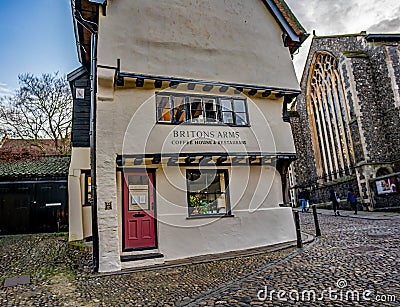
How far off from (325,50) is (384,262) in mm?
21139

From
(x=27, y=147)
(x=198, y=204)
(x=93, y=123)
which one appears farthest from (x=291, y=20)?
(x=27, y=147)

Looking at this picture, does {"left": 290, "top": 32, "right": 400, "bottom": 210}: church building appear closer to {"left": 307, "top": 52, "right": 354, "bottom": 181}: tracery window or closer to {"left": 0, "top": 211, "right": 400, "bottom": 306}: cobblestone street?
{"left": 307, "top": 52, "right": 354, "bottom": 181}: tracery window

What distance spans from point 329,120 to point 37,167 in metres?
21.7

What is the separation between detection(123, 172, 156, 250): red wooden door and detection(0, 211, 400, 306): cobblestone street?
4.32ft

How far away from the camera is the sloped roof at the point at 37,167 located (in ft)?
46.7

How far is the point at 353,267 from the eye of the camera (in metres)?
5.75

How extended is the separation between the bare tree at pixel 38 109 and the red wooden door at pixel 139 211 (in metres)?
14.9

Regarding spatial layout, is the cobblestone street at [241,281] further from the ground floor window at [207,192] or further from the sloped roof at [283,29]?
the sloped roof at [283,29]

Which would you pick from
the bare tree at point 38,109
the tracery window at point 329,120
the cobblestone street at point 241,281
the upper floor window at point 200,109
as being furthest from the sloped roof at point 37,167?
the tracery window at point 329,120

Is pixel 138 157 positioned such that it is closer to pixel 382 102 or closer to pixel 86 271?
pixel 86 271

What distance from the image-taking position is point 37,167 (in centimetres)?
1513

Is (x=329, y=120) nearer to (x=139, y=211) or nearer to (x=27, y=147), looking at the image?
(x=139, y=211)

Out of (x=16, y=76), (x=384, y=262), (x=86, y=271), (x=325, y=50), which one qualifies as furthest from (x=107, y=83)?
(x=325, y=50)

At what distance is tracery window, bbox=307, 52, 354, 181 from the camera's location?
874 inches
